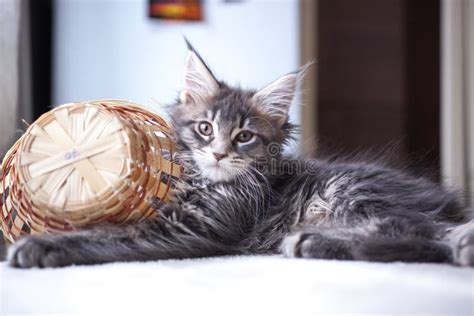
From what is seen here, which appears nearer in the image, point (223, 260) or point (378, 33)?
point (223, 260)

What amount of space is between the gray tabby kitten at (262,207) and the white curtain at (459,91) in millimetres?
2533

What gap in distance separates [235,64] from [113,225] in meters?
2.39

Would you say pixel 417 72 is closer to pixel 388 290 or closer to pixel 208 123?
pixel 208 123

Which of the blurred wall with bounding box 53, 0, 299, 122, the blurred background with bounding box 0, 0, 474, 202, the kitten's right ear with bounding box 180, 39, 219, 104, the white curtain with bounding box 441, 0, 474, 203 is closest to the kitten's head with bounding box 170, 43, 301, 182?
A: the kitten's right ear with bounding box 180, 39, 219, 104

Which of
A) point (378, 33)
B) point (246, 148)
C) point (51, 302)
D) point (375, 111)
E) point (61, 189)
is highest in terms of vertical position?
point (378, 33)

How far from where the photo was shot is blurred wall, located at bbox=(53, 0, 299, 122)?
323 centimetres

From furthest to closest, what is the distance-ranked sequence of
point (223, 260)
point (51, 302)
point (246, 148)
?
1. point (246, 148)
2. point (223, 260)
3. point (51, 302)

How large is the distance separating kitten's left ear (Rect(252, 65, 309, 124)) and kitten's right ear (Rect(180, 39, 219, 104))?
0.16 meters

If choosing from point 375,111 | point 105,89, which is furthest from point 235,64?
point 375,111

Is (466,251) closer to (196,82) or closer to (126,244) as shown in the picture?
(126,244)

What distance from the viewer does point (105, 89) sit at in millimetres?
3342

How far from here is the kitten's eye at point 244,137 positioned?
68.1 inches

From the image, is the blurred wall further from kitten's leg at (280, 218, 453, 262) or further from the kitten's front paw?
the kitten's front paw

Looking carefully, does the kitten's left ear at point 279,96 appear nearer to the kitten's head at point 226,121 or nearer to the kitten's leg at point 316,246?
the kitten's head at point 226,121
